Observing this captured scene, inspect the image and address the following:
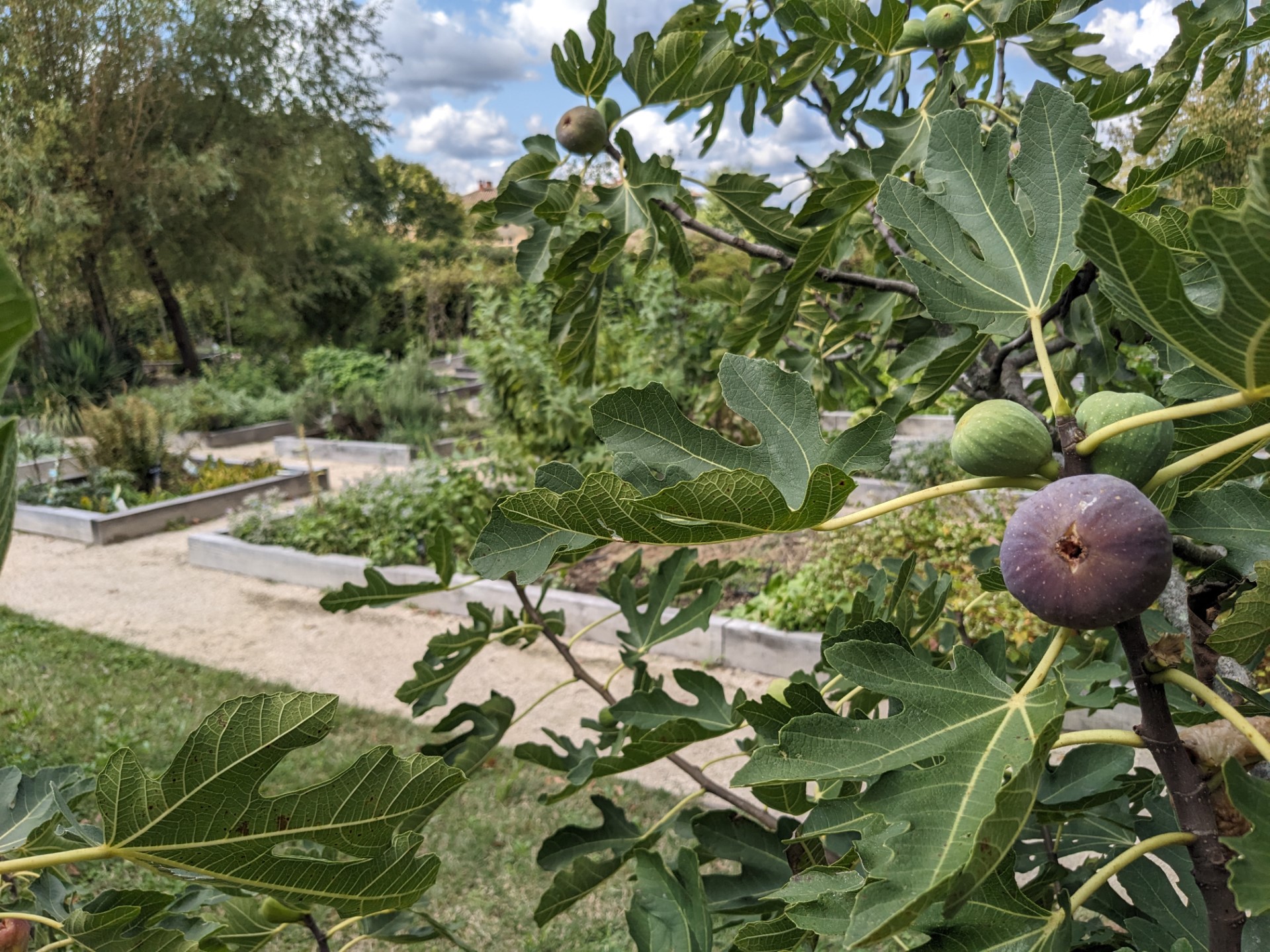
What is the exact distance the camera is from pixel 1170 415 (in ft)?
1.83

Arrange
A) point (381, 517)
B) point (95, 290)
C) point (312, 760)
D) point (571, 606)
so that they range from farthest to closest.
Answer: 1. point (95, 290)
2. point (381, 517)
3. point (571, 606)
4. point (312, 760)

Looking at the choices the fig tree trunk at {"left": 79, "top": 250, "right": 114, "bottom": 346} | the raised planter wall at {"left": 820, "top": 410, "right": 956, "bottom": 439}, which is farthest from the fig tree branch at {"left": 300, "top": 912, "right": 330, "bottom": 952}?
the fig tree trunk at {"left": 79, "top": 250, "right": 114, "bottom": 346}

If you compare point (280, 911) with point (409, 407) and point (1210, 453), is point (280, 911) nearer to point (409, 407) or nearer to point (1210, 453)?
point (1210, 453)

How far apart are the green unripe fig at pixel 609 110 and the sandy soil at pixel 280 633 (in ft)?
9.37

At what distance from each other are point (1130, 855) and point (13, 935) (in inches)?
44.4

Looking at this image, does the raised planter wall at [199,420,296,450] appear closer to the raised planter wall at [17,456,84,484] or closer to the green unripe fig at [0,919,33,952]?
the raised planter wall at [17,456,84,484]

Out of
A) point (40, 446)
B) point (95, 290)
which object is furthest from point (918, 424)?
point (95, 290)

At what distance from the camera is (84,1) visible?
52.5ft

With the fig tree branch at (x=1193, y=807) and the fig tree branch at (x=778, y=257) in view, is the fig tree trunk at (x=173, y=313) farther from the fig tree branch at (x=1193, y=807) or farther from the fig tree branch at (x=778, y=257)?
the fig tree branch at (x=1193, y=807)

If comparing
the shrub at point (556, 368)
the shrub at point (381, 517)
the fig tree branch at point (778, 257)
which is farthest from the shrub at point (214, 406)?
the fig tree branch at point (778, 257)

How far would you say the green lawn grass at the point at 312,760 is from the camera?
2996 mm

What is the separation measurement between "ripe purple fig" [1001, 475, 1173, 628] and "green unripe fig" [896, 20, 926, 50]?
1.14 m

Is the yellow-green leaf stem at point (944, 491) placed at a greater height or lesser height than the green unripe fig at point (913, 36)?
lesser

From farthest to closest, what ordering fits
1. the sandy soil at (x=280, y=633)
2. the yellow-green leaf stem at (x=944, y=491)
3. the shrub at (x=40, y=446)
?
the shrub at (x=40, y=446) < the sandy soil at (x=280, y=633) < the yellow-green leaf stem at (x=944, y=491)
